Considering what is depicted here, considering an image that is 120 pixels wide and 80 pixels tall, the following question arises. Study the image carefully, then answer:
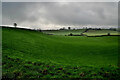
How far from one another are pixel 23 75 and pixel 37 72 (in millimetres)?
1703

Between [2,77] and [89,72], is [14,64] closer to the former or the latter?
[2,77]

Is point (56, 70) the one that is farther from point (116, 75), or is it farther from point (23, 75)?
point (116, 75)

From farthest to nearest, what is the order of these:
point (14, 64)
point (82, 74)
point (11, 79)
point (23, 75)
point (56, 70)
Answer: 1. point (14, 64)
2. point (56, 70)
3. point (82, 74)
4. point (23, 75)
5. point (11, 79)

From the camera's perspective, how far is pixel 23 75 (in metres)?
12.5

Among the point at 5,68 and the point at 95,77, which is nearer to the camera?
the point at 95,77

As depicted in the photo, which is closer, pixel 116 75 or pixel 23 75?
pixel 23 75

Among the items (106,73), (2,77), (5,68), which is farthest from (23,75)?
(106,73)

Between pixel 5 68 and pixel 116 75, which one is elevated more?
pixel 5 68

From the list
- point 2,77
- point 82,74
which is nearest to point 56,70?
point 82,74

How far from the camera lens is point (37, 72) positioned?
13383mm

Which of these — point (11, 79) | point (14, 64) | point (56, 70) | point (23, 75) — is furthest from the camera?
point (14, 64)

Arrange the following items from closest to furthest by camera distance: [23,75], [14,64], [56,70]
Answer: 1. [23,75]
2. [56,70]
3. [14,64]

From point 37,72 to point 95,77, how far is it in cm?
708

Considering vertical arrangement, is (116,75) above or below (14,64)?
below
